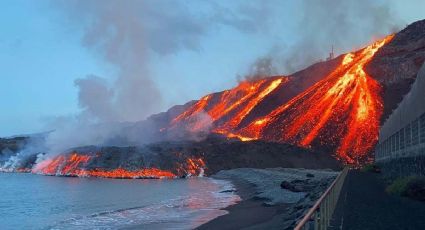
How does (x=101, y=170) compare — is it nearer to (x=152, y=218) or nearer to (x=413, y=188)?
(x=152, y=218)

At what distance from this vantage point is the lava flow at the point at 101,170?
155 meters

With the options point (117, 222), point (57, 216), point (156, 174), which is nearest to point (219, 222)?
point (117, 222)

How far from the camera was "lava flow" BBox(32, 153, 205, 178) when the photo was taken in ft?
508

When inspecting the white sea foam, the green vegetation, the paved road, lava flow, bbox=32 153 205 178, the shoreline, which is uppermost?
lava flow, bbox=32 153 205 178

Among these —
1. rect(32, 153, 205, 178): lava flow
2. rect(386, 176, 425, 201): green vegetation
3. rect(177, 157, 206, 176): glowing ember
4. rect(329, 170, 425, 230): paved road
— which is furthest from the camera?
rect(177, 157, 206, 176): glowing ember

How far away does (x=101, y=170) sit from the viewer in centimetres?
16488

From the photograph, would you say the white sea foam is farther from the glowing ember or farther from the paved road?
the glowing ember

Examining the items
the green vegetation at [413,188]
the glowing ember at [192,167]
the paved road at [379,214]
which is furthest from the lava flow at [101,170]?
the paved road at [379,214]

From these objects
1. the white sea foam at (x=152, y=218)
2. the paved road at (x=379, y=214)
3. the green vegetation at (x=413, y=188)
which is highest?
the green vegetation at (x=413, y=188)

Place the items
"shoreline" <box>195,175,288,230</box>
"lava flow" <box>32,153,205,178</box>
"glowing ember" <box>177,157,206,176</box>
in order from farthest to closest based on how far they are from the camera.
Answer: "glowing ember" <box>177,157,206,176</box>, "lava flow" <box>32,153,205,178</box>, "shoreline" <box>195,175,288,230</box>

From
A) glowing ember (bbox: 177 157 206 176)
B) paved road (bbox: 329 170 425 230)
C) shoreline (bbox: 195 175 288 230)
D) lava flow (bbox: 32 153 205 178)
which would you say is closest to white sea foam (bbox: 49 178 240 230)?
shoreline (bbox: 195 175 288 230)

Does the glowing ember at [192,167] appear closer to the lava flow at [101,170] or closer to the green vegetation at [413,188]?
the lava flow at [101,170]

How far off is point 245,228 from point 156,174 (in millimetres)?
126490

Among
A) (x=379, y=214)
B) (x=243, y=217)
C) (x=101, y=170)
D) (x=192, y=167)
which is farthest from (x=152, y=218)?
(x=101, y=170)
